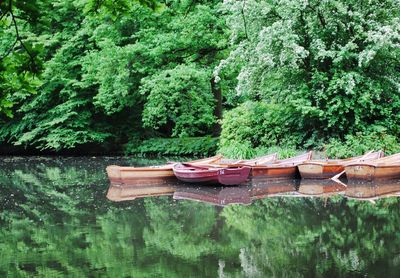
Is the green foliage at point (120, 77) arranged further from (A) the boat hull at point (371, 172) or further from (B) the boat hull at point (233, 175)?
(A) the boat hull at point (371, 172)

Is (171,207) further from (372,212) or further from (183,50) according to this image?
(183,50)

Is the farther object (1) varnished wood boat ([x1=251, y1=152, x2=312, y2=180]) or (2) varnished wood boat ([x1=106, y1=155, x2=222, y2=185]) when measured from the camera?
(1) varnished wood boat ([x1=251, y1=152, x2=312, y2=180])

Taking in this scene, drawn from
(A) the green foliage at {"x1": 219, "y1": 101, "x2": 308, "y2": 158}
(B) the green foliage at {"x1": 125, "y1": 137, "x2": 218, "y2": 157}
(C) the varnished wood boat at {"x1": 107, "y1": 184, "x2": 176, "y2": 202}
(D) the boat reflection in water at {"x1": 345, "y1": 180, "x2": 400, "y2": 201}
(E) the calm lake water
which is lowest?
(D) the boat reflection in water at {"x1": 345, "y1": 180, "x2": 400, "y2": 201}

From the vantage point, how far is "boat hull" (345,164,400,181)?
48.8 ft

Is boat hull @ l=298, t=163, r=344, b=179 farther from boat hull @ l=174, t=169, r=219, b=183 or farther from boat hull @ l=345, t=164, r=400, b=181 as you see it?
boat hull @ l=174, t=169, r=219, b=183

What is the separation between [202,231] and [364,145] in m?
10.0

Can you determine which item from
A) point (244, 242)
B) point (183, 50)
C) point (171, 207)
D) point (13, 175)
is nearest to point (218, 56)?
point (183, 50)

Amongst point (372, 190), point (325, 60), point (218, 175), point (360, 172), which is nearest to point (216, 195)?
point (218, 175)

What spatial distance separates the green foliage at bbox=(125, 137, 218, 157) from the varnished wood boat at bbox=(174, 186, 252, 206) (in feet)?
30.3

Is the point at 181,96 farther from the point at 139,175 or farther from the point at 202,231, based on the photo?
the point at 202,231

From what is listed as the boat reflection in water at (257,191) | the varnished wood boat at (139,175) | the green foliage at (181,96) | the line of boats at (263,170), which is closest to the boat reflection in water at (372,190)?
the boat reflection in water at (257,191)

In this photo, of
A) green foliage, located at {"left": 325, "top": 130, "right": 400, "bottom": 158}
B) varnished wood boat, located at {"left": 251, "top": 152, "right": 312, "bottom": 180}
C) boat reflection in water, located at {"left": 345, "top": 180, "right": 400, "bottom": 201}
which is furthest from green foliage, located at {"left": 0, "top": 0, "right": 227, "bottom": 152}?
boat reflection in water, located at {"left": 345, "top": 180, "right": 400, "bottom": 201}

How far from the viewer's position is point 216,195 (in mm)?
13828

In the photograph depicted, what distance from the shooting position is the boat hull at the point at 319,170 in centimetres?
1620
